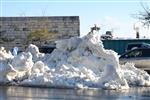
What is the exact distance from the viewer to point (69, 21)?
61.1m

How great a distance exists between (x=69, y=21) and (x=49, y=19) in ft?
8.89

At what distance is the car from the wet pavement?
19.3 feet

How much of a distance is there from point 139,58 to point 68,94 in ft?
31.2

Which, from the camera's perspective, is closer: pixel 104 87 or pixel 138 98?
pixel 138 98

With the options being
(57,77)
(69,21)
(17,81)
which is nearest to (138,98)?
(57,77)

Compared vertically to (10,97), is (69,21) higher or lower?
higher

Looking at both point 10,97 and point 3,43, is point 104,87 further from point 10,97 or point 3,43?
point 3,43

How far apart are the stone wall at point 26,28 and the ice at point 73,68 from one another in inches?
1488

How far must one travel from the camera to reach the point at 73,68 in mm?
20797

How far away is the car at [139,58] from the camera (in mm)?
25953

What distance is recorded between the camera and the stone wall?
2405 inches

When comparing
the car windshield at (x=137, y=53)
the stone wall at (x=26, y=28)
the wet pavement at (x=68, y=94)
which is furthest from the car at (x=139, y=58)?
the stone wall at (x=26, y=28)

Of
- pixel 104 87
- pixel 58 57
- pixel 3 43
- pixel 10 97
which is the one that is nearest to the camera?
pixel 10 97

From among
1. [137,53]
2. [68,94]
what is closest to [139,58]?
[137,53]
